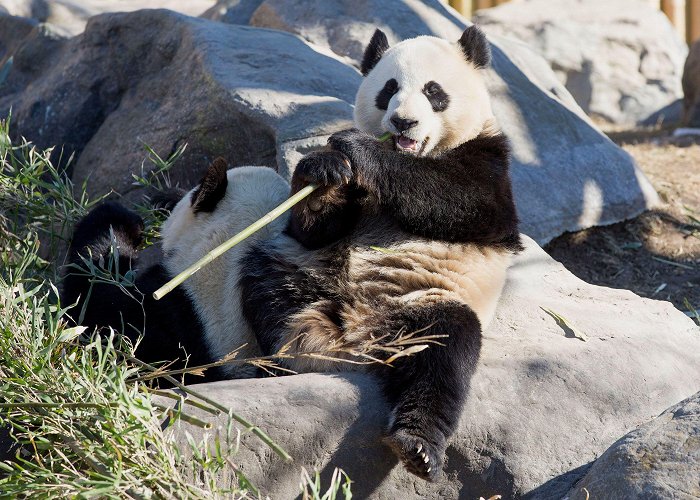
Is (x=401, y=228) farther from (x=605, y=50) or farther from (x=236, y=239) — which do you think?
(x=605, y=50)

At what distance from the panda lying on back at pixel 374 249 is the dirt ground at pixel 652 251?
1744 millimetres

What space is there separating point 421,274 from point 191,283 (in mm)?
865

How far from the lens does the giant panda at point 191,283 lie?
3146 mm

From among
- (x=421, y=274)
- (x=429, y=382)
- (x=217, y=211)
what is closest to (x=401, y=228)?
(x=421, y=274)

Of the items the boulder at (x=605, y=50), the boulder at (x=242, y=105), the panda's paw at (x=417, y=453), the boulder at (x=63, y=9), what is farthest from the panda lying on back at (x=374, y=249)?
the boulder at (x=605, y=50)

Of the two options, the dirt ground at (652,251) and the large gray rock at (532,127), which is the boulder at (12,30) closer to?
the large gray rock at (532,127)

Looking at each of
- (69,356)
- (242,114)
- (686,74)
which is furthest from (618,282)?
(686,74)

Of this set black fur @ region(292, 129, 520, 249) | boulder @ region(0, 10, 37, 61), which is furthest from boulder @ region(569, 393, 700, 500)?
boulder @ region(0, 10, 37, 61)

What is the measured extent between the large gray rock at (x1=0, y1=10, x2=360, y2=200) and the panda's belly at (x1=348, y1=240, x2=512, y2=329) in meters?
1.24

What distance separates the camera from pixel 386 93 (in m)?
3.28

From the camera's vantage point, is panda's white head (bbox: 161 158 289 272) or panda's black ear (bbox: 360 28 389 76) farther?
panda's black ear (bbox: 360 28 389 76)

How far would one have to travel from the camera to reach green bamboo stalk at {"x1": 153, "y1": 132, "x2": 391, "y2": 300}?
2496 millimetres

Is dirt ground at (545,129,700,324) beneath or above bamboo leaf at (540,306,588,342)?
beneath

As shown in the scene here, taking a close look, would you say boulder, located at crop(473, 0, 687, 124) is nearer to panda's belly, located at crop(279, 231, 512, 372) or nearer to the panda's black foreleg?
panda's belly, located at crop(279, 231, 512, 372)
